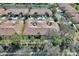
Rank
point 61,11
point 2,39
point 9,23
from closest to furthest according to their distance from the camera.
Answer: point 2,39
point 9,23
point 61,11

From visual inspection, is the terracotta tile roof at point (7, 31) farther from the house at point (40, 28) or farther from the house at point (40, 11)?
the house at point (40, 11)

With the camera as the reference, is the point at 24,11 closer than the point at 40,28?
No

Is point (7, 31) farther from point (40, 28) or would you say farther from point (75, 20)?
point (75, 20)

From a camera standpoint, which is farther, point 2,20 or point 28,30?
point 2,20

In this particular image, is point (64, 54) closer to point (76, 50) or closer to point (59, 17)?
point (76, 50)

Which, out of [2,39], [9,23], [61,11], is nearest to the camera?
[2,39]

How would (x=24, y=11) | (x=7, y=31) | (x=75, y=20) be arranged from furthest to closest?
1. (x=24, y=11)
2. (x=75, y=20)
3. (x=7, y=31)

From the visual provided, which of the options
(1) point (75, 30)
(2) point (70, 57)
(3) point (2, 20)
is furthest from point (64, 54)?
(3) point (2, 20)

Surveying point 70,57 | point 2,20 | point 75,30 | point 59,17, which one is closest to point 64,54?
point 70,57

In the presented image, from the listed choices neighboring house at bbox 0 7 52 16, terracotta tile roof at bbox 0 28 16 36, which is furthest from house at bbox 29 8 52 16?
terracotta tile roof at bbox 0 28 16 36

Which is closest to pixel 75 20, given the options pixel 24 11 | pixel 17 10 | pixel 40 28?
pixel 40 28
